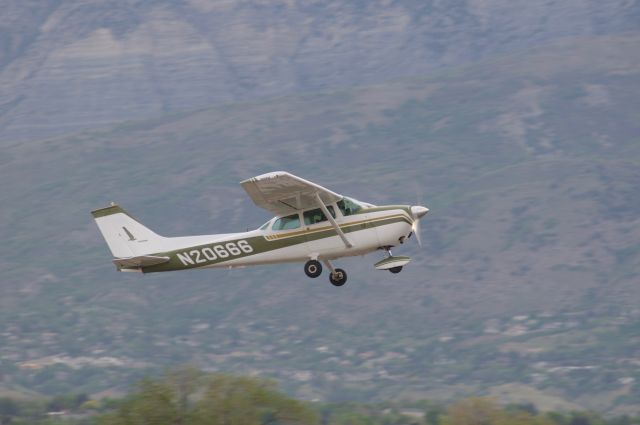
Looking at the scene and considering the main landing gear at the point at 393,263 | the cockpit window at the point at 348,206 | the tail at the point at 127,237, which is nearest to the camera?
the main landing gear at the point at 393,263

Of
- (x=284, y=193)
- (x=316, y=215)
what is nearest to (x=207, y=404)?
(x=316, y=215)

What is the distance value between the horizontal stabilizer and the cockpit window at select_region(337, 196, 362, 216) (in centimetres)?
483

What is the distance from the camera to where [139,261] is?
3409cm

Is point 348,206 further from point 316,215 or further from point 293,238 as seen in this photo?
point 293,238

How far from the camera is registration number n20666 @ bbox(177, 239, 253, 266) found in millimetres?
34562

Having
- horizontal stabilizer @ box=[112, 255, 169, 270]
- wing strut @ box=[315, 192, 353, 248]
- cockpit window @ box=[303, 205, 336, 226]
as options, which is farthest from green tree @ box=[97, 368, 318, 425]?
wing strut @ box=[315, 192, 353, 248]

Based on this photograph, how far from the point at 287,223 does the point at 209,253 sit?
233 cm

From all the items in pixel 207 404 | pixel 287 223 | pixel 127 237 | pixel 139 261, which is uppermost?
pixel 207 404

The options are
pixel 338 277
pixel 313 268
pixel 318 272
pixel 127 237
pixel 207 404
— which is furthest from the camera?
pixel 207 404

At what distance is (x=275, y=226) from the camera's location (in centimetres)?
3406

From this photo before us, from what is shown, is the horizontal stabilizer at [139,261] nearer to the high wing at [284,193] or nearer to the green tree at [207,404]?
the high wing at [284,193]

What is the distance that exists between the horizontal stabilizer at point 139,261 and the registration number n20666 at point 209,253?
0.52 m

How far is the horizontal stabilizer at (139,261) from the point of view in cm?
3391

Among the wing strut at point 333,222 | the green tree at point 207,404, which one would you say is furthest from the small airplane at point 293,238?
the green tree at point 207,404
